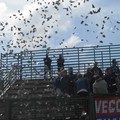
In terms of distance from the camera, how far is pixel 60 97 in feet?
42.4

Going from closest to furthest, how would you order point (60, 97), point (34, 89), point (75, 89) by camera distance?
point (60, 97) < point (75, 89) < point (34, 89)

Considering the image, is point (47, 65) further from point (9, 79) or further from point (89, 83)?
point (89, 83)

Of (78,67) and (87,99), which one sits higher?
(78,67)

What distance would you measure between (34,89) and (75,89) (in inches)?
188

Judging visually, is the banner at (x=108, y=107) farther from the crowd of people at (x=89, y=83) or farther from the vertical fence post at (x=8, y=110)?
the vertical fence post at (x=8, y=110)

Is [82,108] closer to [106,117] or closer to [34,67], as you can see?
[106,117]

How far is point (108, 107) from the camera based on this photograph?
13.3 meters

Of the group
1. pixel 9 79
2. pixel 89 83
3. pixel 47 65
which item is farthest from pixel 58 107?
pixel 47 65

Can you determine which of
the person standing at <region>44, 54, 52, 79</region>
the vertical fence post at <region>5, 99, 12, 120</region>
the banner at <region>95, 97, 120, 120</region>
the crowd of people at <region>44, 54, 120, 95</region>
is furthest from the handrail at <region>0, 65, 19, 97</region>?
the banner at <region>95, 97, 120, 120</region>

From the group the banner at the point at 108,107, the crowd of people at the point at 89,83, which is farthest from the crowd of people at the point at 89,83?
the banner at the point at 108,107

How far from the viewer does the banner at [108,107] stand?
13102 millimetres

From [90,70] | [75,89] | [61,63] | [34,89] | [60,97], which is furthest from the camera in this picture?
[61,63]

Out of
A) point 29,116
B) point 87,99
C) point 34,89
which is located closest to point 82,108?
point 87,99

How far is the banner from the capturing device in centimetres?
1310
